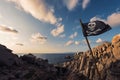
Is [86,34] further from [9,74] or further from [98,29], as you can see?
[9,74]

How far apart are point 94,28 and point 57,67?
33398 millimetres

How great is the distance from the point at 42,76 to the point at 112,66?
72.9ft

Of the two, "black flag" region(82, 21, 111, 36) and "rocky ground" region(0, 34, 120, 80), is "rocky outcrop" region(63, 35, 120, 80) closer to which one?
"rocky ground" region(0, 34, 120, 80)

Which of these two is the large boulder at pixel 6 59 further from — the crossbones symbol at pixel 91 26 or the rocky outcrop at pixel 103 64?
the crossbones symbol at pixel 91 26

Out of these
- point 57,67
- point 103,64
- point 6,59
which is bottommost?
point 103,64

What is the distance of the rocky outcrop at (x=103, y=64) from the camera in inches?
1789

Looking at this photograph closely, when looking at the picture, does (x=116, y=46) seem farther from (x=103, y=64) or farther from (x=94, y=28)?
(x=94, y=28)

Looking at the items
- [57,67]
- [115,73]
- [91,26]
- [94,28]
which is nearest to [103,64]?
[115,73]

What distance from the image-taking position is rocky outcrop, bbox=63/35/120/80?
1789 inches

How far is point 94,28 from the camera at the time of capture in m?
19.3

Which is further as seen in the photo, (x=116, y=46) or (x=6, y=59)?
(x=116, y=46)

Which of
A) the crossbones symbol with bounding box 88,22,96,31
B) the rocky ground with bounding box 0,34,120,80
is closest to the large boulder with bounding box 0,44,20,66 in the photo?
the rocky ground with bounding box 0,34,120,80

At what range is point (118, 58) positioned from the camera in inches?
1970

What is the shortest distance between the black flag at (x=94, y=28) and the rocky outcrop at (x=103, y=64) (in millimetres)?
22759
